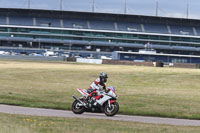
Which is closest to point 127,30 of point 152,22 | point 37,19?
point 152,22

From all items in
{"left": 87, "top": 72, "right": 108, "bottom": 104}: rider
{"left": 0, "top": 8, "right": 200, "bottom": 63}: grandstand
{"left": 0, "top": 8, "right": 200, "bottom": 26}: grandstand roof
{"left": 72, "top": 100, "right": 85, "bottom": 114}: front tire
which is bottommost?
{"left": 72, "top": 100, "right": 85, "bottom": 114}: front tire

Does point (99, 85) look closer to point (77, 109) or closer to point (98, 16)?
point (77, 109)

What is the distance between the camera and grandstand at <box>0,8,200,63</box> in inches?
4993

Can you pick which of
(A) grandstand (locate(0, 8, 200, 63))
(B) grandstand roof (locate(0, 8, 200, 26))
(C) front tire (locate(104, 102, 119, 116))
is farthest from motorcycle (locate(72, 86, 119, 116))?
(B) grandstand roof (locate(0, 8, 200, 26))

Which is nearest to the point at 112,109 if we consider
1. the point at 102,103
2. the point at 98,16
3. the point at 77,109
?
the point at 102,103

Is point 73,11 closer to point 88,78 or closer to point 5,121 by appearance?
point 88,78

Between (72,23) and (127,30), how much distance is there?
1721cm

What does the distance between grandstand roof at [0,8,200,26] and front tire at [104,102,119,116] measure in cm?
11359

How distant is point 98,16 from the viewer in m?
132

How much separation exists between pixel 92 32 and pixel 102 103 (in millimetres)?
110486

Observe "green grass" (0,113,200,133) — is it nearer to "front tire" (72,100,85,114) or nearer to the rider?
the rider

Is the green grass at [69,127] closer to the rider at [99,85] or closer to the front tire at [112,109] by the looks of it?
the front tire at [112,109]

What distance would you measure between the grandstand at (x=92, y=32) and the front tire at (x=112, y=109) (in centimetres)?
10801

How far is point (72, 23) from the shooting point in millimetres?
130375
